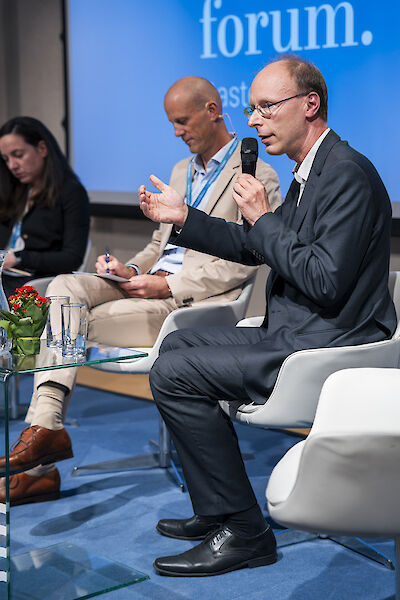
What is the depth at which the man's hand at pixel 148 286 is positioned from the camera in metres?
3.51

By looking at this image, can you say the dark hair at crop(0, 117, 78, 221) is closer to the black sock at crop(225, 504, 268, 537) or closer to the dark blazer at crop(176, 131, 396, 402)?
the dark blazer at crop(176, 131, 396, 402)

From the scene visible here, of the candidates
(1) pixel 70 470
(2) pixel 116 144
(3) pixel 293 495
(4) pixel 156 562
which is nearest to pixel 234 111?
(2) pixel 116 144

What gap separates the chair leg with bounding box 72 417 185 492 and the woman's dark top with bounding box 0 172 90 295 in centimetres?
97

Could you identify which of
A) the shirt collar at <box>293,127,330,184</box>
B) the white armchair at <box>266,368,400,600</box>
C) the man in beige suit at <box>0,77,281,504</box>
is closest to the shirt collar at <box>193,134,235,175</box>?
the man in beige suit at <box>0,77,281,504</box>

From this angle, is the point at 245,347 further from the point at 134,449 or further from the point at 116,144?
the point at 116,144

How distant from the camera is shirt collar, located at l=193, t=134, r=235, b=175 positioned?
3.66 meters

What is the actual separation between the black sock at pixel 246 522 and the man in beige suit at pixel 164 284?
0.76m

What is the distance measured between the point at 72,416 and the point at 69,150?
2.01 metres

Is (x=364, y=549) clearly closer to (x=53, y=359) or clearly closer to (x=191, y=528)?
(x=191, y=528)

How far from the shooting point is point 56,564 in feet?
9.32

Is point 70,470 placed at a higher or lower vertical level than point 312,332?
lower

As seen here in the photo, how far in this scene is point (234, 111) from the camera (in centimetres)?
463

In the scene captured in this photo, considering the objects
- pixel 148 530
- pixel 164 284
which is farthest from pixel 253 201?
pixel 148 530

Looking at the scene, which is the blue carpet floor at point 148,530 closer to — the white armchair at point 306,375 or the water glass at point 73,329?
the white armchair at point 306,375
